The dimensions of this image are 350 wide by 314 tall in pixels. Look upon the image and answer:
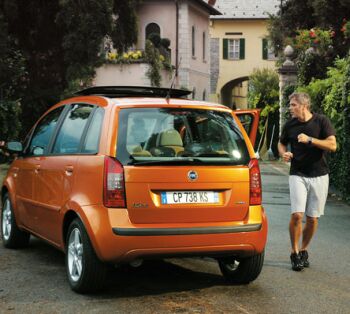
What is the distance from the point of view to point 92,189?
586cm

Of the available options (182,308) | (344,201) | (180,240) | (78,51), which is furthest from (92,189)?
(78,51)

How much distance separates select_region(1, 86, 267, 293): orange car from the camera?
570 centimetres

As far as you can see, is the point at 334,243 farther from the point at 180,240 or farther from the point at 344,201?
the point at 344,201

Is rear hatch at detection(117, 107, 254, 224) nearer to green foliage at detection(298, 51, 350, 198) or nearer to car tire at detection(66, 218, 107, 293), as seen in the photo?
car tire at detection(66, 218, 107, 293)

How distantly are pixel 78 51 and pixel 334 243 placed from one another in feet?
54.4

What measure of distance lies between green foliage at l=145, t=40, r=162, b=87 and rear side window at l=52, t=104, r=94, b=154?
1117 inches

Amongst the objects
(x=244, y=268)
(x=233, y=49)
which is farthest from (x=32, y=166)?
(x=233, y=49)

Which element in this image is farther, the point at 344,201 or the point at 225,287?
the point at 344,201

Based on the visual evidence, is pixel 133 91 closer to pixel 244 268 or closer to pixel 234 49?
pixel 244 268

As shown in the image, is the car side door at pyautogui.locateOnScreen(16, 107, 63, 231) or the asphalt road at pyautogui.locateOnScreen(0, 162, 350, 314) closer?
the asphalt road at pyautogui.locateOnScreen(0, 162, 350, 314)

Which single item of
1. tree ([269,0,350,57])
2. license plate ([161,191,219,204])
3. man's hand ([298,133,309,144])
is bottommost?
license plate ([161,191,219,204])

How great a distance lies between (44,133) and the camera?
7.60m

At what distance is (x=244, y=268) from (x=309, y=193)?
1.36 m

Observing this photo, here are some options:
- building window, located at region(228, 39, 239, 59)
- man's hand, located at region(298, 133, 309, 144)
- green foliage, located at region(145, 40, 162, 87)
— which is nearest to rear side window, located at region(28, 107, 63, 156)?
man's hand, located at region(298, 133, 309, 144)
